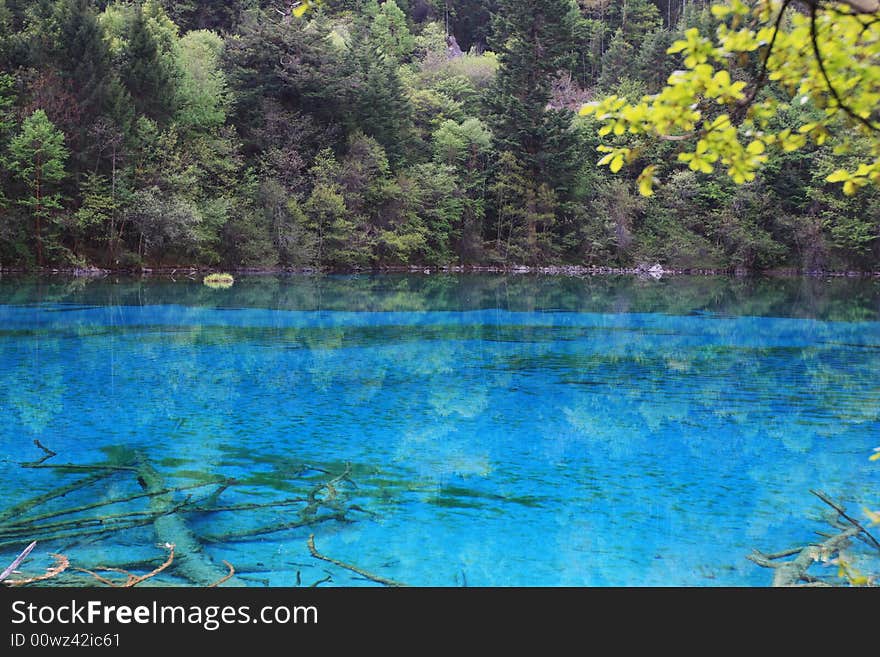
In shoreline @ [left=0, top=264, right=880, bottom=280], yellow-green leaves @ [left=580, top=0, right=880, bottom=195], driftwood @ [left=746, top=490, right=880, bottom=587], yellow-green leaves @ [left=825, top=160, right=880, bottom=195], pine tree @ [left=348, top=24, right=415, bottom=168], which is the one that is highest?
pine tree @ [left=348, top=24, right=415, bottom=168]

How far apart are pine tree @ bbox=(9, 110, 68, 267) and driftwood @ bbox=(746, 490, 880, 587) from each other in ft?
109

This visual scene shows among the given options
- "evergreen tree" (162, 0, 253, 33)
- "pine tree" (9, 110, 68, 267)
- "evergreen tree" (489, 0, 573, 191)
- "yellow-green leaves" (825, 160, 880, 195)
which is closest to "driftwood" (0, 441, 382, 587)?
"yellow-green leaves" (825, 160, 880, 195)

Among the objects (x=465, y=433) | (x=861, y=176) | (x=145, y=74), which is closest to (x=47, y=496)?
(x=465, y=433)

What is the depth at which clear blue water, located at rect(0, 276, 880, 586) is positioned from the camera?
5512 mm

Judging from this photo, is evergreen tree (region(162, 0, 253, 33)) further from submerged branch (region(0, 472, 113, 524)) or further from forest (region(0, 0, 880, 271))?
submerged branch (region(0, 472, 113, 524))

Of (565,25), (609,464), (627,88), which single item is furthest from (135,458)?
(627,88)

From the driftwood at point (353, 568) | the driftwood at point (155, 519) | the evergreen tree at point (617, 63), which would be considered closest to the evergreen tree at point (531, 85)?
the evergreen tree at point (617, 63)

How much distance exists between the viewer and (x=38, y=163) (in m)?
33.4

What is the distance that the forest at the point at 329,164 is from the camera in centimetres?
3534

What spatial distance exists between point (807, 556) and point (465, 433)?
4217mm

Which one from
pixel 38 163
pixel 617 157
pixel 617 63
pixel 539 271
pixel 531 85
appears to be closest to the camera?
pixel 617 157

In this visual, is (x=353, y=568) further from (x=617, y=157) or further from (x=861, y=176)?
(x=861, y=176)

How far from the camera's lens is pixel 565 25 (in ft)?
162
